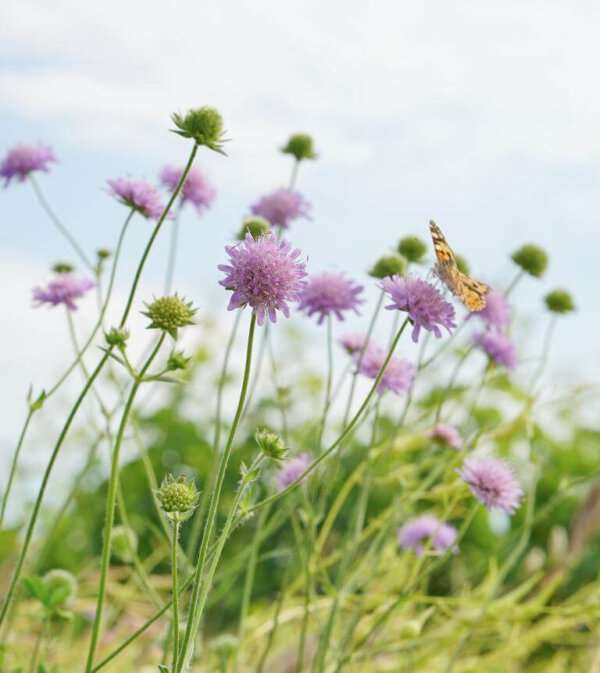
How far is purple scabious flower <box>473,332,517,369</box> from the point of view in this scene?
1.65m

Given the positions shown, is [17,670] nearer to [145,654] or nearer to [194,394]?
[145,654]

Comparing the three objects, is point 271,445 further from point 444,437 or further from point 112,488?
point 444,437

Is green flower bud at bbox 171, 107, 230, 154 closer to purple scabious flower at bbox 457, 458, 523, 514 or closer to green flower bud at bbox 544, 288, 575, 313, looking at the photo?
purple scabious flower at bbox 457, 458, 523, 514

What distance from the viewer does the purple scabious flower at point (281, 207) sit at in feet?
5.27

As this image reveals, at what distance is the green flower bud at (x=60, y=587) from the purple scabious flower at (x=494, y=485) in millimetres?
584

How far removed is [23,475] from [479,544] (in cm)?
173

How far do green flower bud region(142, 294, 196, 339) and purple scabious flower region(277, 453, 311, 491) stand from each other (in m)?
0.49

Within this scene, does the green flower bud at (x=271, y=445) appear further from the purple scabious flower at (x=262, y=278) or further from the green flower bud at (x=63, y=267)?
the green flower bud at (x=63, y=267)

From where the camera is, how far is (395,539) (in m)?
1.83

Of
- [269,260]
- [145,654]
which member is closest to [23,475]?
[145,654]

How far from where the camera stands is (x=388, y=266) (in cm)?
148

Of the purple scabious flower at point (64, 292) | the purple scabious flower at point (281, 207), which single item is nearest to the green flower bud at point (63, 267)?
the purple scabious flower at point (64, 292)

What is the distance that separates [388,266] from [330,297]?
0.14 metres

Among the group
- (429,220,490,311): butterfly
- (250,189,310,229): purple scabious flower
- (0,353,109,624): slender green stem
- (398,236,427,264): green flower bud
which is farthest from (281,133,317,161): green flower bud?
(0,353,109,624): slender green stem
